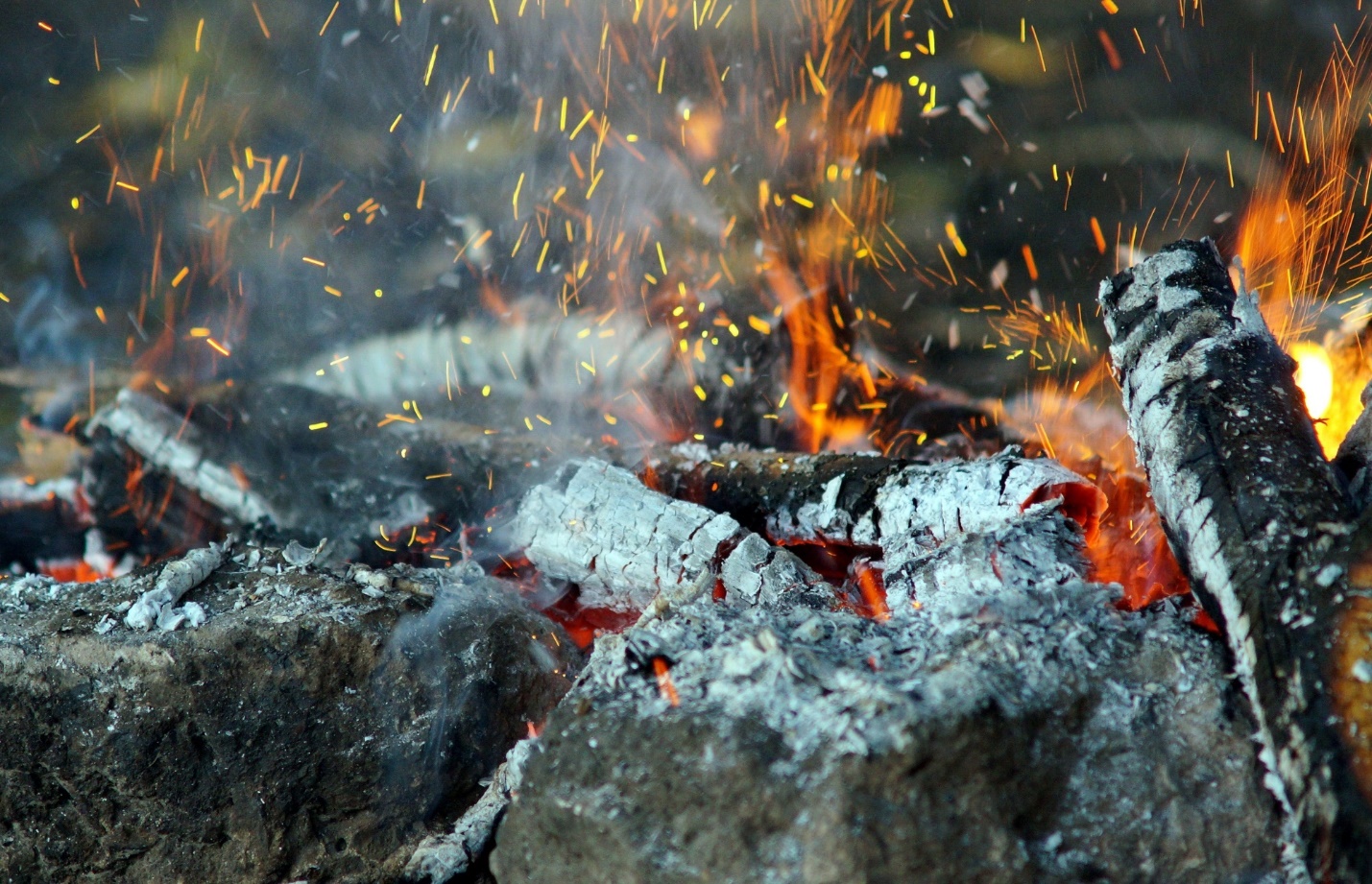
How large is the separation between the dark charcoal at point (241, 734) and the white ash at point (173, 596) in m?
0.03

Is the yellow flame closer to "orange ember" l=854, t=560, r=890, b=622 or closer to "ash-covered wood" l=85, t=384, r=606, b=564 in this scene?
"orange ember" l=854, t=560, r=890, b=622

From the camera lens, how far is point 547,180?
379cm

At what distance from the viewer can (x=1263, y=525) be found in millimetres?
1582

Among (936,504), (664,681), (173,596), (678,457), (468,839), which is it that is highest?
(936,504)

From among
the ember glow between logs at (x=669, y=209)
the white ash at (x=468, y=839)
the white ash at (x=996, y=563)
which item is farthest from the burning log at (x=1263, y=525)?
the ember glow between logs at (x=669, y=209)

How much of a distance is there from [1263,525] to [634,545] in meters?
1.39

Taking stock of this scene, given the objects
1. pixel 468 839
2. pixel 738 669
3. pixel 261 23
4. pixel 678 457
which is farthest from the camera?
pixel 261 23

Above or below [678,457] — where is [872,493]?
above

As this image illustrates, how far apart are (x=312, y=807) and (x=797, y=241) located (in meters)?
2.67

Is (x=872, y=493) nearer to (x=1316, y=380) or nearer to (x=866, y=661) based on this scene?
(x=866, y=661)

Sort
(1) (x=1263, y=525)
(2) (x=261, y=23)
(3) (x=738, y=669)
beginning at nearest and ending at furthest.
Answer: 1. (3) (x=738, y=669)
2. (1) (x=1263, y=525)
3. (2) (x=261, y=23)

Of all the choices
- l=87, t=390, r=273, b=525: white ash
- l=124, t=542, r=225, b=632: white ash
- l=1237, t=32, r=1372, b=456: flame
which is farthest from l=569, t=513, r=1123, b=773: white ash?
l=1237, t=32, r=1372, b=456: flame

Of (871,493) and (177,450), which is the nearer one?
(871,493)

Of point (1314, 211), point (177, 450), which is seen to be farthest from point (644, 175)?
point (1314, 211)
